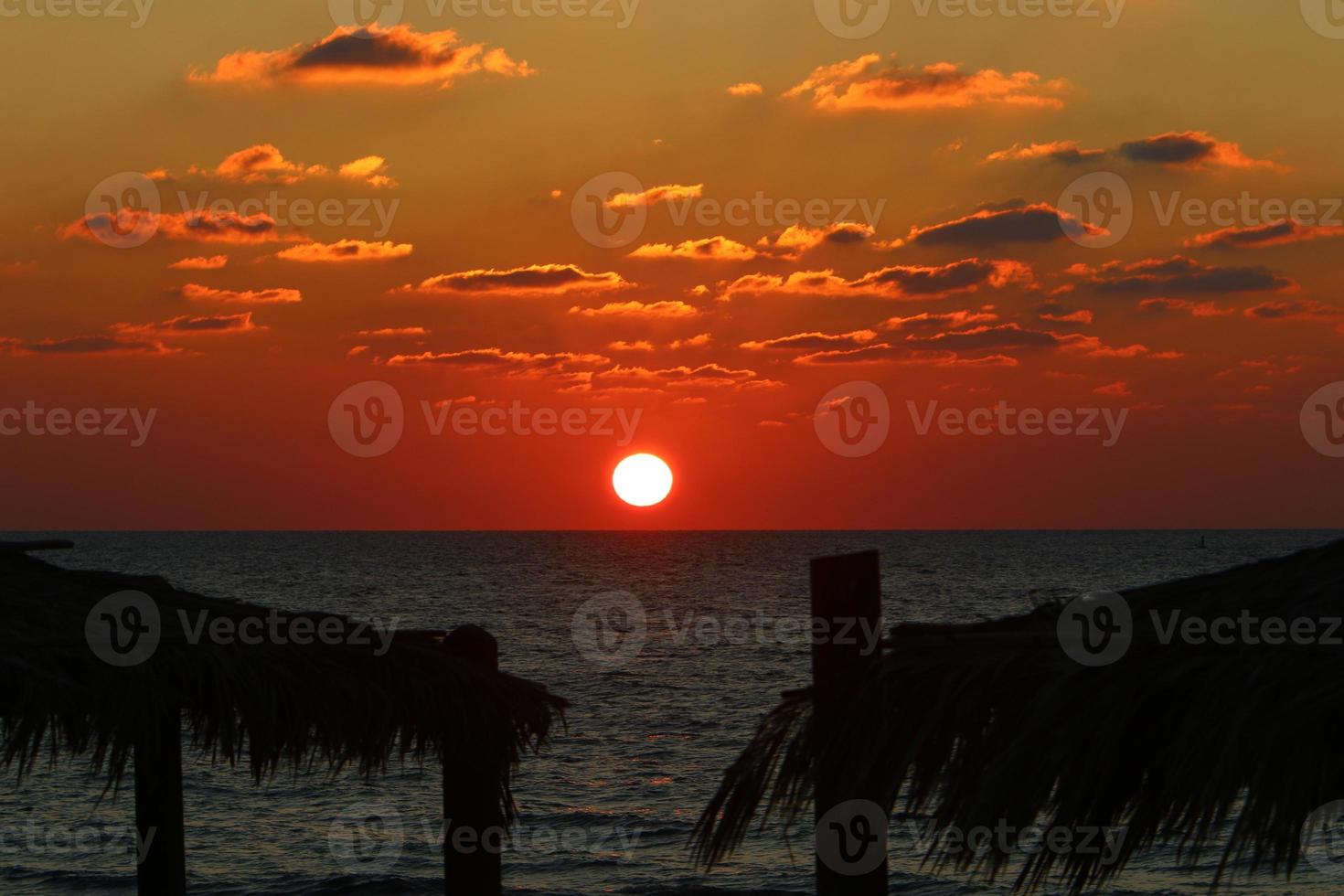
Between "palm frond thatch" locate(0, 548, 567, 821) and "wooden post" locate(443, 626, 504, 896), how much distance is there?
90 mm

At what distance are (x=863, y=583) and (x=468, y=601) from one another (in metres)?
76.0

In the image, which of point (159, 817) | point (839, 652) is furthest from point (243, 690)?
point (839, 652)

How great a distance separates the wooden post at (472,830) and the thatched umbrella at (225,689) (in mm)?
16

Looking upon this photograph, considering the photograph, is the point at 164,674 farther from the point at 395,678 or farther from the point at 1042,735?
the point at 1042,735

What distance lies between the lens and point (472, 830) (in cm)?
779

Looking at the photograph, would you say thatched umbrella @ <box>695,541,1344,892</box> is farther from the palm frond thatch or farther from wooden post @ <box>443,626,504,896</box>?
the palm frond thatch

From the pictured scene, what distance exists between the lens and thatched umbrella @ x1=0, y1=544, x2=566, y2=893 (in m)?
7.00

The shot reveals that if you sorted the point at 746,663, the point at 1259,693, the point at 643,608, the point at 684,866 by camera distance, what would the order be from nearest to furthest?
the point at 1259,693 < the point at 684,866 < the point at 746,663 < the point at 643,608

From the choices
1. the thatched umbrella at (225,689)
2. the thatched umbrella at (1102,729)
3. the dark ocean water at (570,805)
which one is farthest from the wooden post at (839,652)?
the thatched umbrella at (225,689)

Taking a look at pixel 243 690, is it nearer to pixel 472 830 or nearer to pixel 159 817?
pixel 159 817

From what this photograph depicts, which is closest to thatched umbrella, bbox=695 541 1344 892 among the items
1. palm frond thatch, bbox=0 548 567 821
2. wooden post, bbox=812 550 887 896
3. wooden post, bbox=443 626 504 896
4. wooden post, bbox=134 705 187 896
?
wooden post, bbox=812 550 887 896

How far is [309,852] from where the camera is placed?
21719mm

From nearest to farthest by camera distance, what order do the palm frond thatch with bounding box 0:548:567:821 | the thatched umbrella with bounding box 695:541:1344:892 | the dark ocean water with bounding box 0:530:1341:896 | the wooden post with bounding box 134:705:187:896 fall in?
the thatched umbrella with bounding box 695:541:1344:892
the palm frond thatch with bounding box 0:548:567:821
the wooden post with bounding box 134:705:187:896
the dark ocean water with bounding box 0:530:1341:896

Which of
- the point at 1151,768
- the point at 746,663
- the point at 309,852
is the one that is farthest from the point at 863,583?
the point at 746,663
